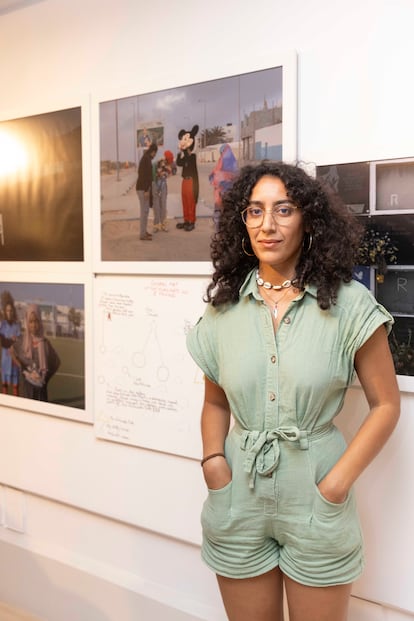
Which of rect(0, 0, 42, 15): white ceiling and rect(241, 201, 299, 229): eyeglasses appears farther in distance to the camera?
rect(0, 0, 42, 15): white ceiling

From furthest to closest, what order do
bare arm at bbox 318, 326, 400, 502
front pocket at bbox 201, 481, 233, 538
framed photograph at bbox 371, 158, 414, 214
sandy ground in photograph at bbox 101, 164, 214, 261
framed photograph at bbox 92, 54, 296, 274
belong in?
sandy ground in photograph at bbox 101, 164, 214, 261 → framed photograph at bbox 92, 54, 296, 274 → framed photograph at bbox 371, 158, 414, 214 → front pocket at bbox 201, 481, 233, 538 → bare arm at bbox 318, 326, 400, 502

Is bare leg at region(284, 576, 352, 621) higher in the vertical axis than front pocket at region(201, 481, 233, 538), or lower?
lower

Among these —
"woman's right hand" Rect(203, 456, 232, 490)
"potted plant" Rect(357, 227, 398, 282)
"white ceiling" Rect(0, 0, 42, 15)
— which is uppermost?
"white ceiling" Rect(0, 0, 42, 15)

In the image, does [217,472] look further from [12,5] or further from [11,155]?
[12,5]

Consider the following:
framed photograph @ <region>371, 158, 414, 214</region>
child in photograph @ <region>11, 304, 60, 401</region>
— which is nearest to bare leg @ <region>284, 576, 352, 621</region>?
framed photograph @ <region>371, 158, 414, 214</region>

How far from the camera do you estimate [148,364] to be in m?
2.22

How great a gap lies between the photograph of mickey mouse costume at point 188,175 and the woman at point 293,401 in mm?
463

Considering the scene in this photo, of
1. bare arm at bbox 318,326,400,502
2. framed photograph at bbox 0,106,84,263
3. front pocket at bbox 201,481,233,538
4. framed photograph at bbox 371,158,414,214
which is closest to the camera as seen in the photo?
bare arm at bbox 318,326,400,502

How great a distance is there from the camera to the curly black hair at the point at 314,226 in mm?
1480

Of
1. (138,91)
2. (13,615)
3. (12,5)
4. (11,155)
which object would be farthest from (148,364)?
(12,5)

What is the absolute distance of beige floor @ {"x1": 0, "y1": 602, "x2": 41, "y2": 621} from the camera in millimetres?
2605

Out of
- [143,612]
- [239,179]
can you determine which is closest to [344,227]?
[239,179]

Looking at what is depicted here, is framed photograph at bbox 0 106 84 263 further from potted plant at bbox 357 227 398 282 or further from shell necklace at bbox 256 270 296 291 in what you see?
potted plant at bbox 357 227 398 282

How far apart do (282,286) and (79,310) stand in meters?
1.09
